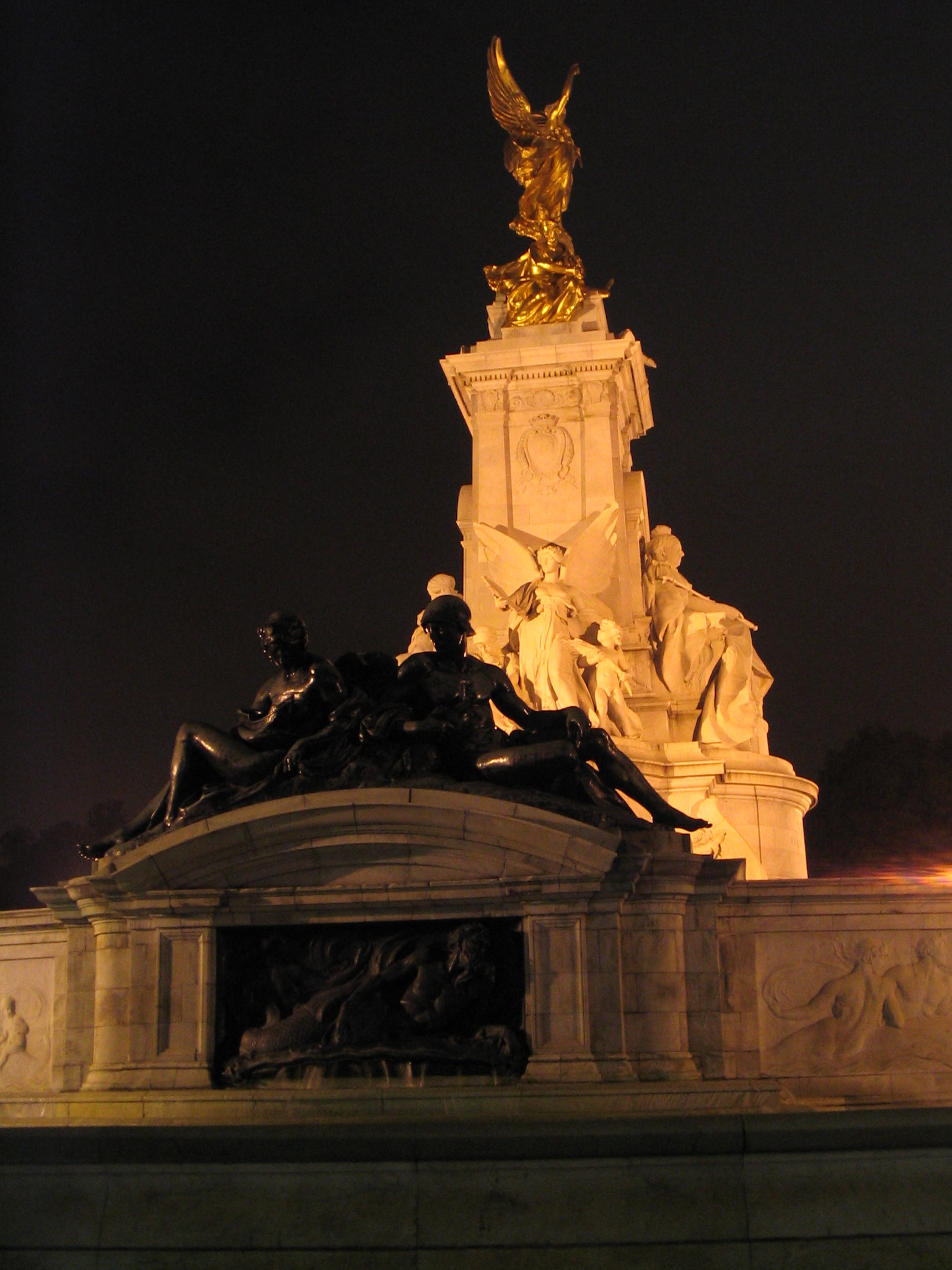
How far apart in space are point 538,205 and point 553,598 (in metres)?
9.60

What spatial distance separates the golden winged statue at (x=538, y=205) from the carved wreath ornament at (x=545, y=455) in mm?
2187

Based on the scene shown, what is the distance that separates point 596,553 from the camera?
24609 millimetres

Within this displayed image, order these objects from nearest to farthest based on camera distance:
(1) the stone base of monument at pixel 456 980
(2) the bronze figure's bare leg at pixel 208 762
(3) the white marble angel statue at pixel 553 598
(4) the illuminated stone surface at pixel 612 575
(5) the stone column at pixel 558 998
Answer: (5) the stone column at pixel 558 998 → (1) the stone base of monument at pixel 456 980 → (2) the bronze figure's bare leg at pixel 208 762 → (3) the white marble angel statue at pixel 553 598 → (4) the illuminated stone surface at pixel 612 575

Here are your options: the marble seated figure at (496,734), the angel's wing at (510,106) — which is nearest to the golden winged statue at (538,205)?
the angel's wing at (510,106)

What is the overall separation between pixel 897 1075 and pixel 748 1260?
134 inches

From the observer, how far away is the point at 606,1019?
10156 millimetres

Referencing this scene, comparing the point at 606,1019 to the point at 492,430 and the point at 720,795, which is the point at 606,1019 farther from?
the point at 492,430

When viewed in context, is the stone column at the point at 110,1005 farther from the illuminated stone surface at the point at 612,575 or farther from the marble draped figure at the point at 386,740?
the illuminated stone surface at the point at 612,575

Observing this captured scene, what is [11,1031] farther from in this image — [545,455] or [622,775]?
[545,455]

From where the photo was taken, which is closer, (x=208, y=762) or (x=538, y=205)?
(x=208, y=762)

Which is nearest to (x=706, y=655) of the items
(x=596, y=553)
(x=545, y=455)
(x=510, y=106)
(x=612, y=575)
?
(x=612, y=575)

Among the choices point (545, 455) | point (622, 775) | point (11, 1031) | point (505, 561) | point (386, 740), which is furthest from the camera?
point (545, 455)

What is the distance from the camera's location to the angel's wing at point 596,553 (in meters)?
24.5

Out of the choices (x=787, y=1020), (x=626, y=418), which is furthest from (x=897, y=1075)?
(x=626, y=418)
